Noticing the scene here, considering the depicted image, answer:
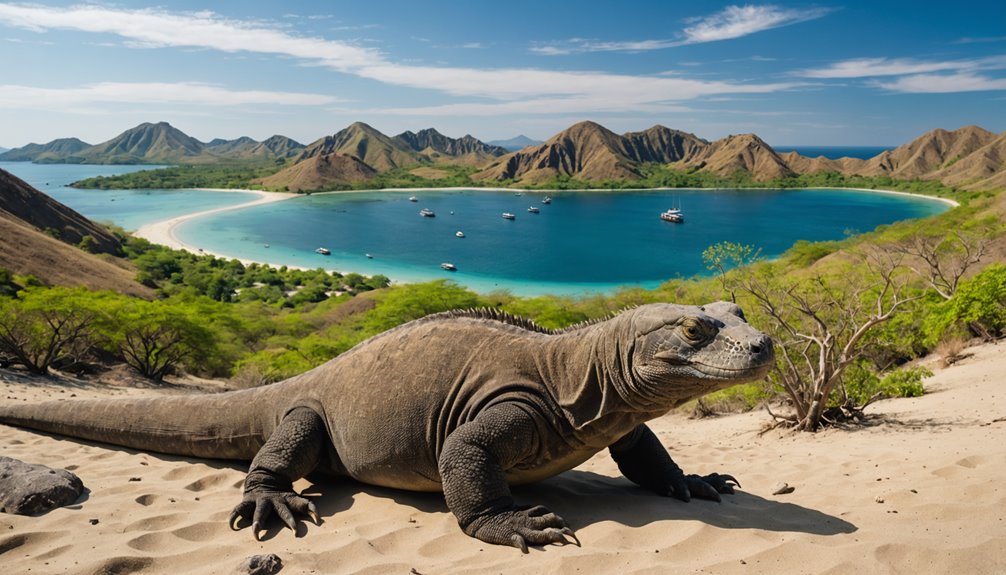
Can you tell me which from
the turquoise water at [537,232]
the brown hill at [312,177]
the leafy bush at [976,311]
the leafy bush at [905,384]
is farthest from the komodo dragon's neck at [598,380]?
the brown hill at [312,177]

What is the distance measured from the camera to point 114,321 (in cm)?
1741

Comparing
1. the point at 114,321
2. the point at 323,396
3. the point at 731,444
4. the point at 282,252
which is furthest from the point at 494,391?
the point at 282,252

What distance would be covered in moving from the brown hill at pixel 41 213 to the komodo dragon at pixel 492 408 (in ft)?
160

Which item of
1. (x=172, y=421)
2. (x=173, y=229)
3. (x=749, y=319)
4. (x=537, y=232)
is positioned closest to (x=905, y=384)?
(x=749, y=319)

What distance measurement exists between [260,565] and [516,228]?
106 m

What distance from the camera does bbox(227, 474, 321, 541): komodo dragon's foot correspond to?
4.69 metres

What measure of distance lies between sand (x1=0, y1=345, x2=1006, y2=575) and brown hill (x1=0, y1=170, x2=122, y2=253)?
4833 centimetres

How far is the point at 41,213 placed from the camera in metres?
47.8

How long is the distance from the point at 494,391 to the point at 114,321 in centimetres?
1669

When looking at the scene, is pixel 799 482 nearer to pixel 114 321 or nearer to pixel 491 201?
pixel 114 321

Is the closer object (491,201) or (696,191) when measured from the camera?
(491,201)

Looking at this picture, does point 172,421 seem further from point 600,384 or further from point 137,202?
point 137,202

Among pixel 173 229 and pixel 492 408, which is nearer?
pixel 492 408

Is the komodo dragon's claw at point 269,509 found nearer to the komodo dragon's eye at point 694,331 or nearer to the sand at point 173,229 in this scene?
the komodo dragon's eye at point 694,331
